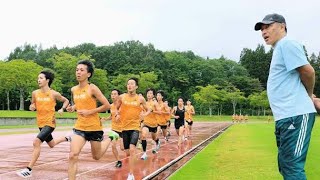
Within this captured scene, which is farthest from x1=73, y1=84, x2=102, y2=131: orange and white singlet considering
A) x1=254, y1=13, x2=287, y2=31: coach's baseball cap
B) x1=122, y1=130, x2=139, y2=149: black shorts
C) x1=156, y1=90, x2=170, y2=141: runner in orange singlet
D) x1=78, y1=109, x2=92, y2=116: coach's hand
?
x1=156, y1=90, x2=170, y2=141: runner in orange singlet

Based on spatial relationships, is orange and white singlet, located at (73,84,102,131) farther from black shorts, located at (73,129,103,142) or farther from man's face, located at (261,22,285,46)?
man's face, located at (261,22,285,46)

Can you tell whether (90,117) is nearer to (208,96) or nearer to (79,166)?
(79,166)

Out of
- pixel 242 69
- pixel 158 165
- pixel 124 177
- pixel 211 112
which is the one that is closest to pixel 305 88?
pixel 124 177

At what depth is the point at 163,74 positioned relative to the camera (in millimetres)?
90000

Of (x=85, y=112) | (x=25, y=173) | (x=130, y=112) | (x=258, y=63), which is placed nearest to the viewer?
(x=85, y=112)

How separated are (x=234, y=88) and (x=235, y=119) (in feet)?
76.4

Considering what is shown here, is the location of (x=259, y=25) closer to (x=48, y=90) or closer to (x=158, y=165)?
(x=48, y=90)

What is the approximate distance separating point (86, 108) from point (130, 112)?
2326mm

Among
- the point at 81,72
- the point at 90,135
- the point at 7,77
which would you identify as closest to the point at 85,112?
the point at 90,135

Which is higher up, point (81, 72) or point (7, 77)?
point (7, 77)

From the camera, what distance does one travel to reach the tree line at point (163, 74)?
230 feet

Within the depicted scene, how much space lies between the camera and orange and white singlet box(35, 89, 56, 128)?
360 inches

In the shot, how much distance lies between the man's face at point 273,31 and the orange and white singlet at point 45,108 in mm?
5965

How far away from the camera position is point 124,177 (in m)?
8.79
